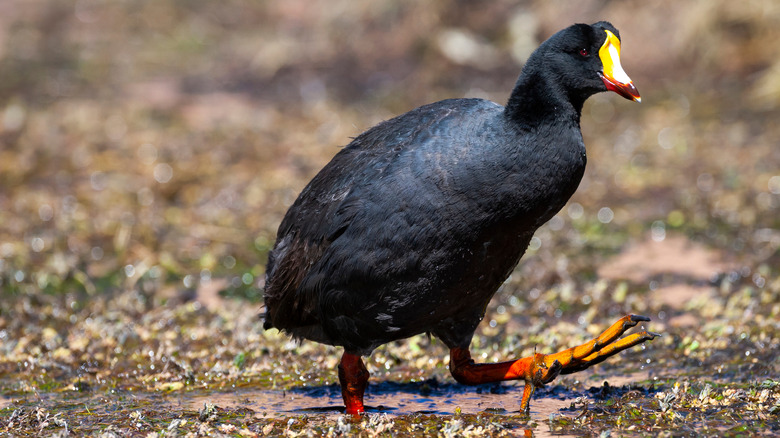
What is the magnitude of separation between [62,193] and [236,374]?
4438mm

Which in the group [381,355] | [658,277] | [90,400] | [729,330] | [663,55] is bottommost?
[90,400]

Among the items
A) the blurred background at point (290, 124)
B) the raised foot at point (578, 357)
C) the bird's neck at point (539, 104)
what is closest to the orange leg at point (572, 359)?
the raised foot at point (578, 357)

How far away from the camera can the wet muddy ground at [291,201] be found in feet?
17.6

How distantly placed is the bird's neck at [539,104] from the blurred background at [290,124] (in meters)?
1.68

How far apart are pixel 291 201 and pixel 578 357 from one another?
4.92m

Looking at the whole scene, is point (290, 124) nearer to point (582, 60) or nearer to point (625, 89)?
point (582, 60)

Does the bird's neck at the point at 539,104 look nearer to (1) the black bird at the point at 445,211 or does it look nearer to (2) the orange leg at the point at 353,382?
(1) the black bird at the point at 445,211

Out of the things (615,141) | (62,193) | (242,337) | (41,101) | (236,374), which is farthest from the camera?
(41,101)

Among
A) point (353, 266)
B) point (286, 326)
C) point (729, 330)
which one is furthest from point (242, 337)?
point (729, 330)

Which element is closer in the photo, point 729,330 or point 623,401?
point 623,401

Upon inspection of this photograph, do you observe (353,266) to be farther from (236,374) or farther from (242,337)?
(242,337)

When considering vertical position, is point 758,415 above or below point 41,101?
below

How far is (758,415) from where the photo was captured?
15.6ft

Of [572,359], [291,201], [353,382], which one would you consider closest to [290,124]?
[291,201]
